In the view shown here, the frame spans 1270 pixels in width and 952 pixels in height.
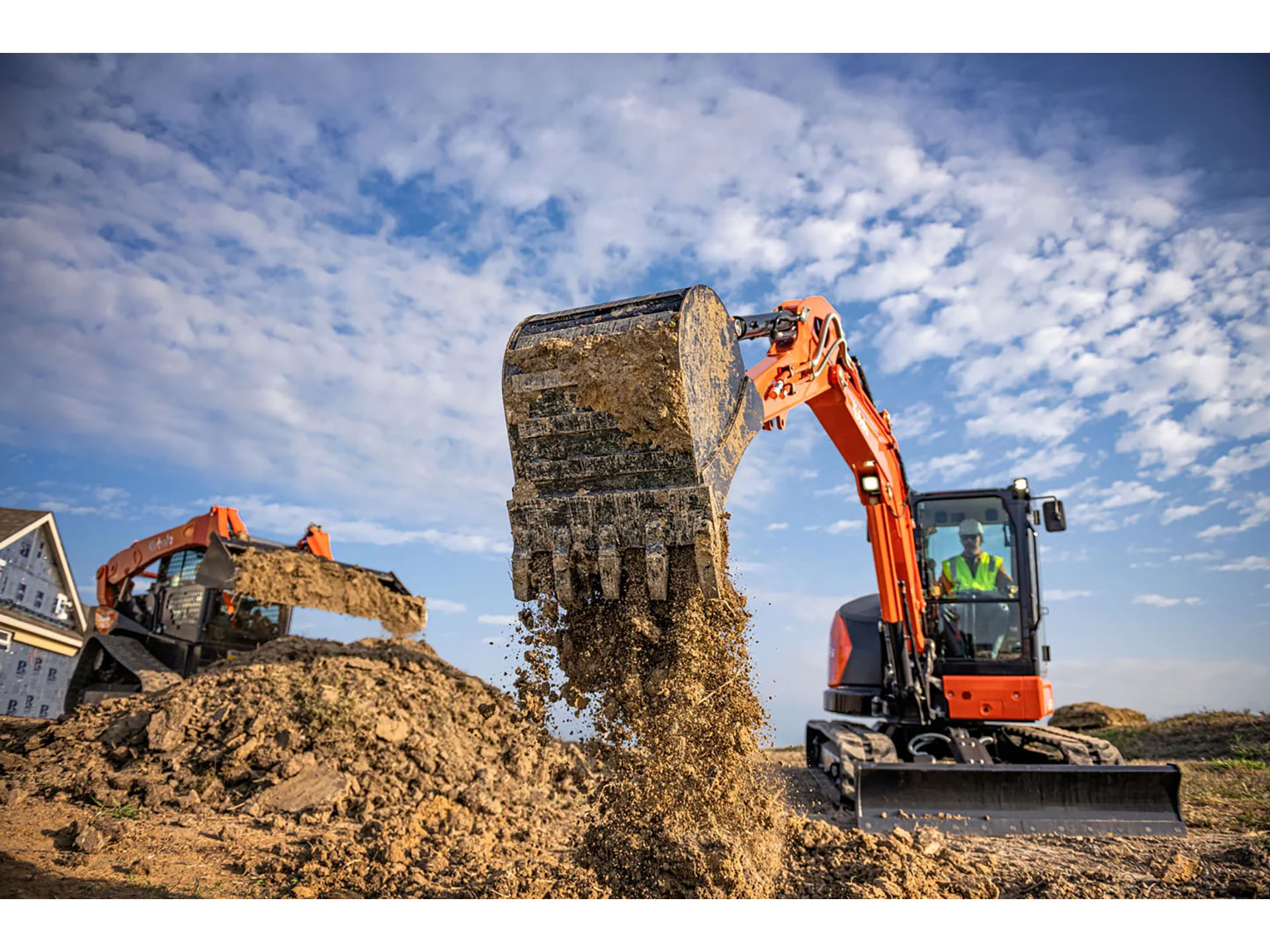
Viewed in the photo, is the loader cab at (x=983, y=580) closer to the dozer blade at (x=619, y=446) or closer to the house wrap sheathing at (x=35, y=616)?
the dozer blade at (x=619, y=446)

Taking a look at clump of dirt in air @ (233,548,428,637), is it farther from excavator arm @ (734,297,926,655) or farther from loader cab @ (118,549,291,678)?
excavator arm @ (734,297,926,655)

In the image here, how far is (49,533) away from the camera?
18547 mm

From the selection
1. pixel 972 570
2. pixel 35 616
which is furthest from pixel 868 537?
pixel 35 616

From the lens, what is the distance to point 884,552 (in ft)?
21.9

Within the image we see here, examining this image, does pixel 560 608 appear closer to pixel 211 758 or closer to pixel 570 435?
pixel 570 435

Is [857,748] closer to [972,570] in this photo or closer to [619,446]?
[972,570]

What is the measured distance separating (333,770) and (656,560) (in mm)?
3990

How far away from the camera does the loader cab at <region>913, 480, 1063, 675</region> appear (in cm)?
684

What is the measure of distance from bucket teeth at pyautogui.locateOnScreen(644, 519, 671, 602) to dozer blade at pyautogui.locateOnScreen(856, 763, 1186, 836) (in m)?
3.49

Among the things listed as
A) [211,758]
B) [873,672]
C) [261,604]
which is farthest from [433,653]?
[873,672]

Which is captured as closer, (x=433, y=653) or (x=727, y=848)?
(x=727, y=848)

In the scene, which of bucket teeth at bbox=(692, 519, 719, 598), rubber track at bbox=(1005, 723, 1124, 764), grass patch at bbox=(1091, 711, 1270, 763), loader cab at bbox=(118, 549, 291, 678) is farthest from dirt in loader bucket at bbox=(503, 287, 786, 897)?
grass patch at bbox=(1091, 711, 1270, 763)

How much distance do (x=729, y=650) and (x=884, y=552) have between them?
3.17 m

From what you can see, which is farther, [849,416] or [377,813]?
[849,416]
